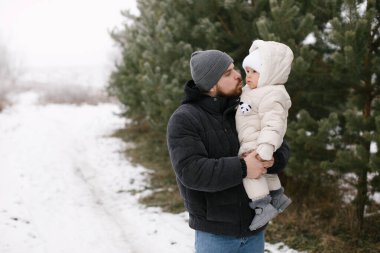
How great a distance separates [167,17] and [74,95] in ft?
97.8

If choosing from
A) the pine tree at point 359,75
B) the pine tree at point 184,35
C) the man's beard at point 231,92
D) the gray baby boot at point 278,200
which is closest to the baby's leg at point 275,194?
the gray baby boot at point 278,200

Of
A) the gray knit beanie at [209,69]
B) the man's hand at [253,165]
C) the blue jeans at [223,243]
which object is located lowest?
the blue jeans at [223,243]

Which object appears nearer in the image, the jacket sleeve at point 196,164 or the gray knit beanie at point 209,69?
the jacket sleeve at point 196,164

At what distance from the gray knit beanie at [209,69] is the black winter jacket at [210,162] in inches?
2.5

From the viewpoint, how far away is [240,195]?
95.4 inches

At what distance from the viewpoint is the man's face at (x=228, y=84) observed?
2461mm

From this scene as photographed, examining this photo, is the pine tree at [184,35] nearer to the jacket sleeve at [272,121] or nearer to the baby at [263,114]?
the baby at [263,114]

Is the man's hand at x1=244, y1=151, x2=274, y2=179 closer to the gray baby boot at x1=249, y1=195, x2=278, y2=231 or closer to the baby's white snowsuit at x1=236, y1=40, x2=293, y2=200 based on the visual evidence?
the baby's white snowsuit at x1=236, y1=40, x2=293, y2=200

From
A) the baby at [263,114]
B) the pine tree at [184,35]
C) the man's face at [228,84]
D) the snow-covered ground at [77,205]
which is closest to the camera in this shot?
the baby at [263,114]

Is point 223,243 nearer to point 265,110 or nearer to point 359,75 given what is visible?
point 265,110

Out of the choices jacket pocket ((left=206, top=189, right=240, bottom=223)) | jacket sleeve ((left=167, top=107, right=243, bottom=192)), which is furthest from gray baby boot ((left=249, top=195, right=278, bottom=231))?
jacket sleeve ((left=167, top=107, right=243, bottom=192))

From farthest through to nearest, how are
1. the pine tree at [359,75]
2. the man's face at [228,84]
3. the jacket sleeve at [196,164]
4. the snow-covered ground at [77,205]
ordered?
the snow-covered ground at [77,205] < the pine tree at [359,75] < the man's face at [228,84] < the jacket sleeve at [196,164]

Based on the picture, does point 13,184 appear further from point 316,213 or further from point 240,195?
point 240,195

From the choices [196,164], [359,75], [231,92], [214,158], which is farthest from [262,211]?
[359,75]
